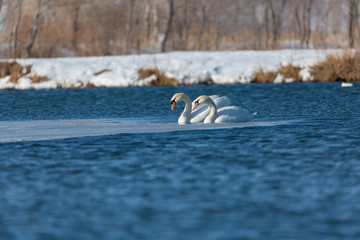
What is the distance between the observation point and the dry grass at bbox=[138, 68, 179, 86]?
107 ft

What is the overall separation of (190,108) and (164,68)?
18032 mm

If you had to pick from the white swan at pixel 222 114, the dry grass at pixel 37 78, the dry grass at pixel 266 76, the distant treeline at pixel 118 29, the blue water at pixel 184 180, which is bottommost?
the blue water at pixel 184 180

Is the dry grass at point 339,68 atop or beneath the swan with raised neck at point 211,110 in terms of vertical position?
atop

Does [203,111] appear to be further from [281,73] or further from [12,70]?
[12,70]

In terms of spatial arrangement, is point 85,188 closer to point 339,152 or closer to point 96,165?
point 96,165

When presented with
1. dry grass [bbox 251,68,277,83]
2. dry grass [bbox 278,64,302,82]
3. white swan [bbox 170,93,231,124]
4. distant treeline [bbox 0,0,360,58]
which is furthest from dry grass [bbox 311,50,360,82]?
white swan [bbox 170,93,231,124]

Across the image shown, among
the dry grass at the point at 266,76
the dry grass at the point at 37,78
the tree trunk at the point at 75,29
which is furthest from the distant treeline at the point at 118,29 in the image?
the dry grass at the point at 37,78

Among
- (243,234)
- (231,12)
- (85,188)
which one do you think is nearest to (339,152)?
(85,188)

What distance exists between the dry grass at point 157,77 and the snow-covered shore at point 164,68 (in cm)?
20

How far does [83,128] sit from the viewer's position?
14820 mm

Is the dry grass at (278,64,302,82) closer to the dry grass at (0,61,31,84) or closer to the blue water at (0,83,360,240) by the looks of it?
the dry grass at (0,61,31,84)

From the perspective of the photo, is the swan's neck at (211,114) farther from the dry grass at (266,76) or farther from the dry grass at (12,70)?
the dry grass at (12,70)

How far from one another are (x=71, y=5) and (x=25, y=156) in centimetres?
3604

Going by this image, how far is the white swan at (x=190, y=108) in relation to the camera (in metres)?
15.4
